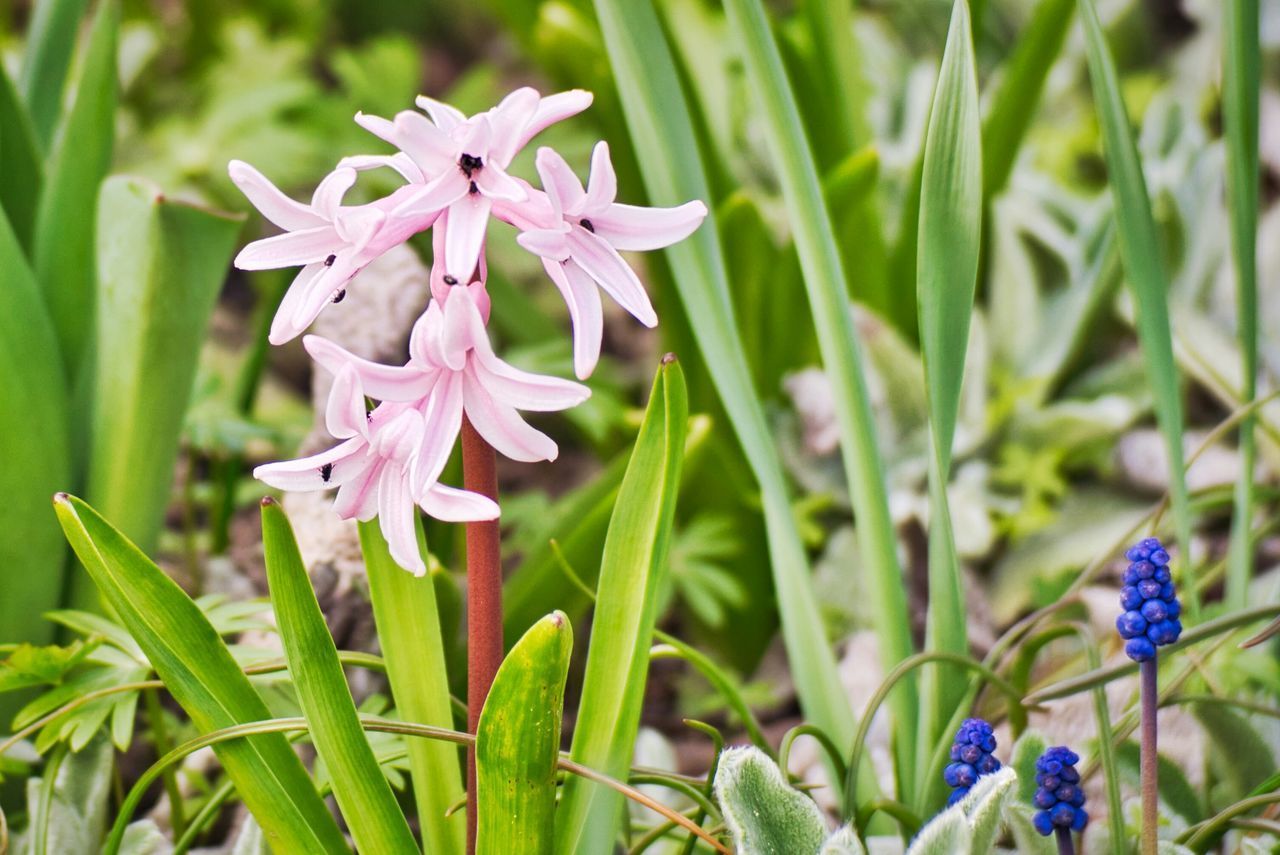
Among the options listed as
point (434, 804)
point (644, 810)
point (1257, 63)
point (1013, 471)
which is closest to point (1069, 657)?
point (1013, 471)

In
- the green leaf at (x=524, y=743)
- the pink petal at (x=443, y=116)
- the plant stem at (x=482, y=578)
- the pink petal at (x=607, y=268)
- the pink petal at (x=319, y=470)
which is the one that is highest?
the pink petal at (x=443, y=116)

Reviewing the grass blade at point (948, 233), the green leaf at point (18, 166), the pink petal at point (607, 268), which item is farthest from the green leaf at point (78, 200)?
the grass blade at point (948, 233)

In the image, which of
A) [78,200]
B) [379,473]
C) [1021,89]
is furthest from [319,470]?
[1021,89]

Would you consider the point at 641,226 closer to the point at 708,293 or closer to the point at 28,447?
the point at 708,293

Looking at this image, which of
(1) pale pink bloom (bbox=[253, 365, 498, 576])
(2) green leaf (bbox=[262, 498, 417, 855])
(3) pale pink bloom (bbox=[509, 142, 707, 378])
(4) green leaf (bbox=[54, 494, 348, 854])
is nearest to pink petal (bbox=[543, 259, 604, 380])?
(3) pale pink bloom (bbox=[509, 142, 707, 378])

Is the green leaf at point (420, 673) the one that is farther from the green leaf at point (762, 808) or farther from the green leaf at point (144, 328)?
the green leaf at point (144, 328)

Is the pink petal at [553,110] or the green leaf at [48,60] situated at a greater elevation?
the green leaf at [48,60]
